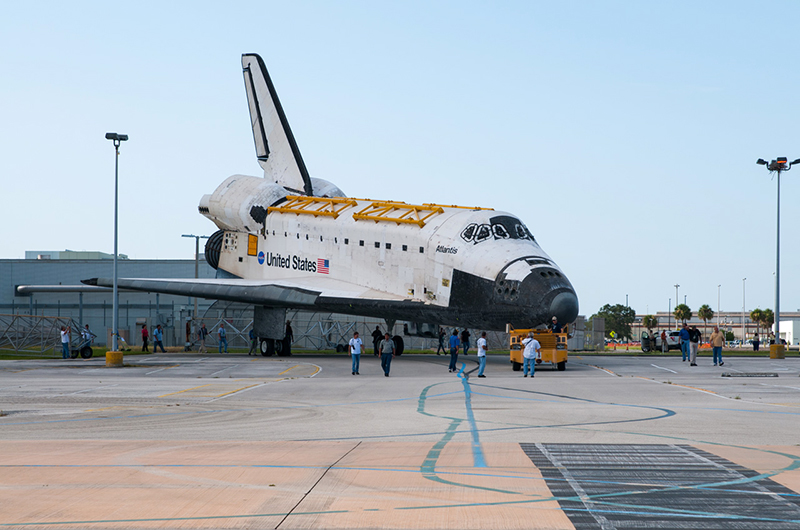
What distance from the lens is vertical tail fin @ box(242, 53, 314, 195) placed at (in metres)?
37.4

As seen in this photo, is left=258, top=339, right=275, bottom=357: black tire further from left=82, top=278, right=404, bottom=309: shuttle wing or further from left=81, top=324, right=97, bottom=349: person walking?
left=81, top=324, right=97, bottom=349: person walking

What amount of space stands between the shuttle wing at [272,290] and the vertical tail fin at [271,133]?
675cm

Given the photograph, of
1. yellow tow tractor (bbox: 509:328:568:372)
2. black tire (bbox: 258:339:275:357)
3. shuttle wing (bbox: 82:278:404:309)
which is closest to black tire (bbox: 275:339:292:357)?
black tire (bbox: 258:339:275:357)

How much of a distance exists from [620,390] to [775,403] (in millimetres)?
3486

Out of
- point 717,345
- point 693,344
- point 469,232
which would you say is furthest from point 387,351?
point 717,345

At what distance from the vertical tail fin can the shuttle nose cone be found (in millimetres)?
16834

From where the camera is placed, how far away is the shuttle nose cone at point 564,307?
2317cm

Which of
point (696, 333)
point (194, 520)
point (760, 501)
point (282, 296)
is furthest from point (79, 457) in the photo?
point (696, 333)

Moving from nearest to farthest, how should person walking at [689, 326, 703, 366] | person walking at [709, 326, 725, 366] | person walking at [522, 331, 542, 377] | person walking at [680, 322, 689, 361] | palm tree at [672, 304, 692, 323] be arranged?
person walking at [522, 331, 542, 377]
person walking at [709, 326, 725, 366]
person walking at [689, 326, 703, 366]
person walking at [680, 322, 689, 361]
palm tree at [672, 304, 692, 323]

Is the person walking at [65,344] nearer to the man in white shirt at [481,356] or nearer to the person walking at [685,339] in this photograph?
the man in white shirt at [481,356]

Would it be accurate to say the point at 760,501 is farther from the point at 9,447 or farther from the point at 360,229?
the point at 360,229

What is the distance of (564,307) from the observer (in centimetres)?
2322

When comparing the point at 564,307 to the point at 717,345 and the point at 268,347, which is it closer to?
the point at 717,345

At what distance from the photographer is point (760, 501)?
5961 millimetres
